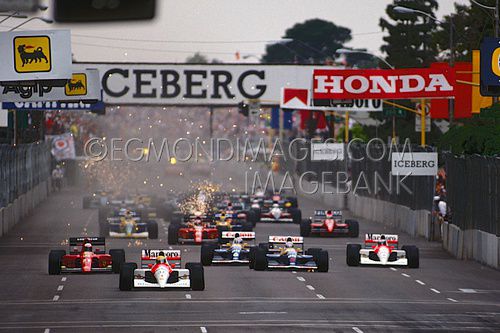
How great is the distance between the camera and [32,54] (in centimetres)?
2355

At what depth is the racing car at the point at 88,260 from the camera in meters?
34.3

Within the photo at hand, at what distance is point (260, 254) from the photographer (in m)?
36.6

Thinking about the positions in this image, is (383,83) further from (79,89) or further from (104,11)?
(104,11)

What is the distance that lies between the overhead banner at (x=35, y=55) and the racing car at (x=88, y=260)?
1019cm

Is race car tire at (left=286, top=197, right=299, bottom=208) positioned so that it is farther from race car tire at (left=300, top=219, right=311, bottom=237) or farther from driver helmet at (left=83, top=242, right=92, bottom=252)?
driver helmet at (left=83, top=242, right=92, bottom=252)

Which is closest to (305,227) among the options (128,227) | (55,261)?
(128,227)

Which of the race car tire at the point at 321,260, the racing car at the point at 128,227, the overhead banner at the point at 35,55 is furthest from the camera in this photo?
the racing car at the point at 128,227

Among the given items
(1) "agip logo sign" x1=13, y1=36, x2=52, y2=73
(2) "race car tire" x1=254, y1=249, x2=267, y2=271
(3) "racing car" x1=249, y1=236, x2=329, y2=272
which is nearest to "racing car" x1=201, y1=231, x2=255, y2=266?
(3) "racing car" x1=249, y1=236, x2=329, y2=272

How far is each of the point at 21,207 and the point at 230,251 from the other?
34.0 metres

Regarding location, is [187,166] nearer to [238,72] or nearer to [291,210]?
[238,72]

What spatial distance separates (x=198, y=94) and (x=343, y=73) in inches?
1270

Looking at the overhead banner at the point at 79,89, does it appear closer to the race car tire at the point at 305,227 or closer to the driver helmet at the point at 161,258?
the driver helmet at the point at 161,258

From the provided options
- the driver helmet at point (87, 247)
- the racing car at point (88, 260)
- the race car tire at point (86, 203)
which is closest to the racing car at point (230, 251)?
the racing car at point (88, 260)

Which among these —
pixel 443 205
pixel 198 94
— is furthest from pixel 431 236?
pixel 198 94
